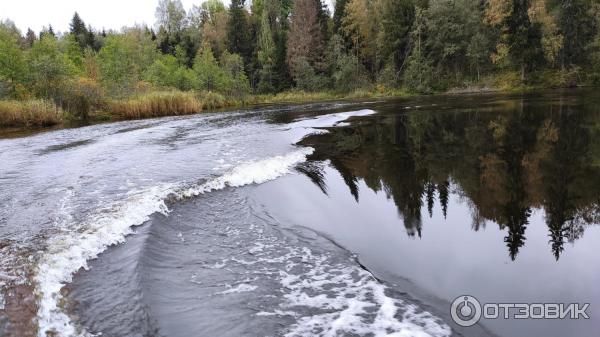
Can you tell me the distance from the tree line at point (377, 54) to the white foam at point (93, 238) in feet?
76.5

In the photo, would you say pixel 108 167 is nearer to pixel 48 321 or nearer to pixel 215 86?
pixel 48 321

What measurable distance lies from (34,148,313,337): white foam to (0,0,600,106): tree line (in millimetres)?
23304

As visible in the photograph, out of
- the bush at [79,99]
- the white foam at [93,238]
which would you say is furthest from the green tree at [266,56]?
the white foam at [93,238]

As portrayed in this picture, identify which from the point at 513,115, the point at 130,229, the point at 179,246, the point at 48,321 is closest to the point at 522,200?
the point at 179,246

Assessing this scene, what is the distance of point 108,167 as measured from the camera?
1019 centimetres

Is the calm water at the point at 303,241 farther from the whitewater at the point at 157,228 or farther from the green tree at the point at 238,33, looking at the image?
the green tree at the point at 238,33

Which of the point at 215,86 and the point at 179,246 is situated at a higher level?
the point at 215,86

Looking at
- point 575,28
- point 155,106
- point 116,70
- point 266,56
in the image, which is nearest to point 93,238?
point 155,106

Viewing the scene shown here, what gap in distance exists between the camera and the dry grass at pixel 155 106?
27.3 meters

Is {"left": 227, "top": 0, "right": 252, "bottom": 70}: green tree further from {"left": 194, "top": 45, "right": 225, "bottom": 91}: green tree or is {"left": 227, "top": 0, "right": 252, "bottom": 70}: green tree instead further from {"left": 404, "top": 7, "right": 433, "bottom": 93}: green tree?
{"left": 404, "top": 7, "right": 433, "bottom": 93}: green tree

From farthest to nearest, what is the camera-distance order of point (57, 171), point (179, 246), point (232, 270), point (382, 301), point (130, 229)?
1. point (57, 171)
2. point (130, 229)
3. point (179, 246)
4. point (232, 270)
5. point (382, 301)

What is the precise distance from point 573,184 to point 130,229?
684 cm

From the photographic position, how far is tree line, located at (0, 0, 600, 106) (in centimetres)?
3772

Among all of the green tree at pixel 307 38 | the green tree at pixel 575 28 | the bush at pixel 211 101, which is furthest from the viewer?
the green tree at pixel 307 38
